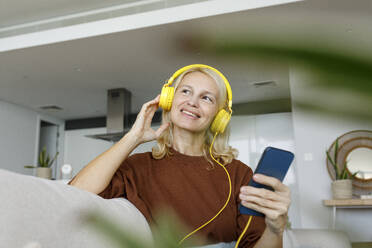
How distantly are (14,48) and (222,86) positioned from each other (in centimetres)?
349

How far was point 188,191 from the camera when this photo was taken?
102 centimetres

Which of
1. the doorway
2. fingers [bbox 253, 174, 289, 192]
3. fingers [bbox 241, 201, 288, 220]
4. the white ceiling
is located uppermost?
the white ceiling

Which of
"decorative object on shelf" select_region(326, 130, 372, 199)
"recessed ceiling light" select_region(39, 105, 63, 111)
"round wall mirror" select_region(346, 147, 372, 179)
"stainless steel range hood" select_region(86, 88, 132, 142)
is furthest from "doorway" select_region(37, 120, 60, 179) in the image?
"round wall mirror" select_region(346, 147, 372, 179)

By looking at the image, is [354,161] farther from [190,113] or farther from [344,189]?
[190,113]

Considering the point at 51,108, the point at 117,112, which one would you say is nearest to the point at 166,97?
the point at 117,112

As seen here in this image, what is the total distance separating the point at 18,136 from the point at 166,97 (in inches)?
223

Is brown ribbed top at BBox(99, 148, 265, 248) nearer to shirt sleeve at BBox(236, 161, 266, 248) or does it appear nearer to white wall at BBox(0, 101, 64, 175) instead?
shirt sleeve at BBox(236, 161, 266, 248)

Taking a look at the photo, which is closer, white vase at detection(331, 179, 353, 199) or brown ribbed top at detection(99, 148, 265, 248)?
brown ribbed top at detection(99, 148, 265, 248)

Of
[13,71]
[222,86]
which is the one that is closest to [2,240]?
[222,86]

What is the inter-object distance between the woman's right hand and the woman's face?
0.08m

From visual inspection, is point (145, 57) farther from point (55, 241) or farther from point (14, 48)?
point (55, 241)

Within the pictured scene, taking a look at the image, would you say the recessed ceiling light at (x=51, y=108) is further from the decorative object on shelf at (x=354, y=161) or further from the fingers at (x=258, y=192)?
the fingers at (x=258, y=192)

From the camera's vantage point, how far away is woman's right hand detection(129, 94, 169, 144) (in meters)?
1.05

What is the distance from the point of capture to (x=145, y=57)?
13.4 ft
